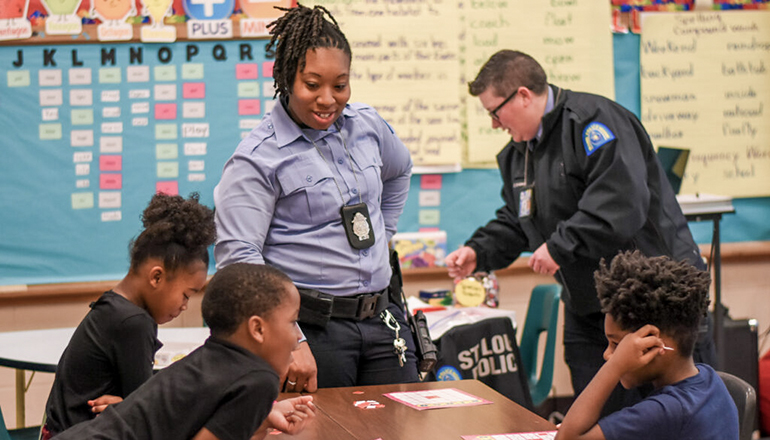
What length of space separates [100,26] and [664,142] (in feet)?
9.83

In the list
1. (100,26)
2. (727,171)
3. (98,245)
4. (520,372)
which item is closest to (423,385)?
(520,372)

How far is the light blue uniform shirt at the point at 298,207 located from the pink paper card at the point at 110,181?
1.98 m

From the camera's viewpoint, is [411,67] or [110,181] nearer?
[110,181]


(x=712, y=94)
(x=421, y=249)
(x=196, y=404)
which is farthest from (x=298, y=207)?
(x=712, y=94)

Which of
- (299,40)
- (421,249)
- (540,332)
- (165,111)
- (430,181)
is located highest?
(299,40)

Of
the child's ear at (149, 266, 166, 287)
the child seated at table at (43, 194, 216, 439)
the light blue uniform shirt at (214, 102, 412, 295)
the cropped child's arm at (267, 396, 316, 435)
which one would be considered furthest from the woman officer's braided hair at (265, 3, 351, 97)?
the cropped child's arm at (267, 396, 316, 435)

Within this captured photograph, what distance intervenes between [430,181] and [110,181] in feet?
5.24

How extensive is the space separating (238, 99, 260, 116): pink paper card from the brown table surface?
2.31m

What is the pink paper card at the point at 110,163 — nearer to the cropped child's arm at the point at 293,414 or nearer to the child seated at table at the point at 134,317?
the child seated at table at the point at 134,317

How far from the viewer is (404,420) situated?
5.67ft

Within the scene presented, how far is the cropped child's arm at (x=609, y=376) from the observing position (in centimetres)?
161

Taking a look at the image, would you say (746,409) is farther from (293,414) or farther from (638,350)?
(293,414)

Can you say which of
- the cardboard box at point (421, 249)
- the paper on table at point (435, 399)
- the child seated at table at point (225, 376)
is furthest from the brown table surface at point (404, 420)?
the cardboard box at point (421, 249)

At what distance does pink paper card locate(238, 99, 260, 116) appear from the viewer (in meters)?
3.99
